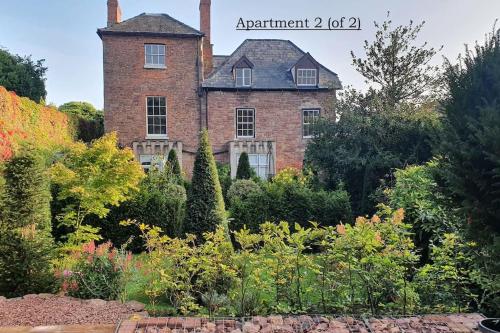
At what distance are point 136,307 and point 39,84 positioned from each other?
25015 millimetres

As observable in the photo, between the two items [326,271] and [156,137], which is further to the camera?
[156,137]

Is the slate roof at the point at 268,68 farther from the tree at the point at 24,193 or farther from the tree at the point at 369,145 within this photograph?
the tree at the point at 24,193

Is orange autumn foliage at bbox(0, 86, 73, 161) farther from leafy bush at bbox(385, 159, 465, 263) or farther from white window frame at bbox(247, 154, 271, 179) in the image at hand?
white window frame at bbox(247, 154, 271, 179)

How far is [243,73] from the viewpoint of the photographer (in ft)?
70.7

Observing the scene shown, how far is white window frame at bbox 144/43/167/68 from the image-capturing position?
2069cm

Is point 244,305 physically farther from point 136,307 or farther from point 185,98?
point 185,98

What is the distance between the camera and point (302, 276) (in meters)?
4.85

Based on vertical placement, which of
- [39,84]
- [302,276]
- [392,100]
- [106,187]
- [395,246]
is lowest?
[302,276]

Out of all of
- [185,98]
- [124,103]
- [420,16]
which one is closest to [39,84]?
[124,103]

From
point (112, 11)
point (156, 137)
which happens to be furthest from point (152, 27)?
point (156, 137)

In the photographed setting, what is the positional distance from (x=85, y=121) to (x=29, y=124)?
313 inches

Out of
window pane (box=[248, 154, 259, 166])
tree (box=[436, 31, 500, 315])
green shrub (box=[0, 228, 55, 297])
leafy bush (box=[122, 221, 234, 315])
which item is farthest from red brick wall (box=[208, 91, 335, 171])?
tree (box=[436, 31, 500, 315])

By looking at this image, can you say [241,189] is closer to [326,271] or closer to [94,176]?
[94,176]

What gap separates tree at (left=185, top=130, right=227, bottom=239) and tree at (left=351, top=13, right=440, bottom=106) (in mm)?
11945
